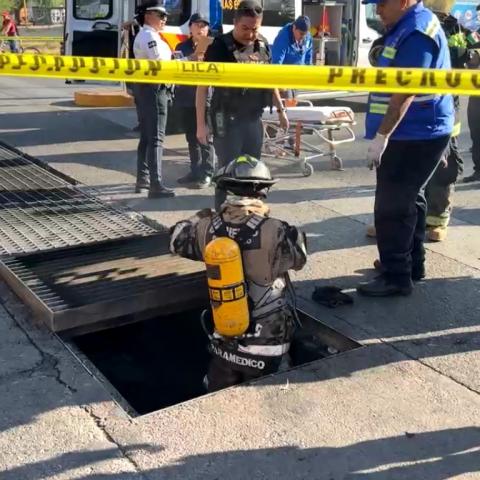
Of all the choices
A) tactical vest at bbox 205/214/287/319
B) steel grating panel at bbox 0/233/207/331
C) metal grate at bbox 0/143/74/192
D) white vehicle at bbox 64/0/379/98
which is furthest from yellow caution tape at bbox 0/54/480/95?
white vehicle at bbox 64/0/379/98

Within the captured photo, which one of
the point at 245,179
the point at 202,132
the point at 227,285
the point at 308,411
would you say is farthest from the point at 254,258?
the point at 202,132

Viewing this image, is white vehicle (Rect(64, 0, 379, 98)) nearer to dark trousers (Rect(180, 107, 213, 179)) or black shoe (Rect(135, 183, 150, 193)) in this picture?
dark trousers (Rect(180, 107, 213, 179))

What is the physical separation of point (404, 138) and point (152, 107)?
9.54 ft

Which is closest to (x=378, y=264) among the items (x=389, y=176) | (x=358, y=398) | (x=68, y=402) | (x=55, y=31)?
(x=389, y=176)

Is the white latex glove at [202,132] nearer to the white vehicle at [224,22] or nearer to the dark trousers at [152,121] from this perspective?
the dark trousers at [152,121]

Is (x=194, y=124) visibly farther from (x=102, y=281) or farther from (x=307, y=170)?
(x=102, y=281)

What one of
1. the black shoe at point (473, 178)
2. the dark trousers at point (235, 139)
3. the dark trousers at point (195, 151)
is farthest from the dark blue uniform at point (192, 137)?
the black shoe at point (473, 178)

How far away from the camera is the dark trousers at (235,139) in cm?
506

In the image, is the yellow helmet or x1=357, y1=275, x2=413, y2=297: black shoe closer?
x1=357, y1=275, x2=413, y2=297: black shoe

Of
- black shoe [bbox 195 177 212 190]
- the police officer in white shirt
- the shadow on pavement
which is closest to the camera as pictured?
the shadow on pavement

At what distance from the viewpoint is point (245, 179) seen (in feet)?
11.2

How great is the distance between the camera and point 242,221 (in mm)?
3418

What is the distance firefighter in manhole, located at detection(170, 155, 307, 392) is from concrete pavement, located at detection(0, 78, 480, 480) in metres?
0.21

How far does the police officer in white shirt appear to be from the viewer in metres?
6.17
